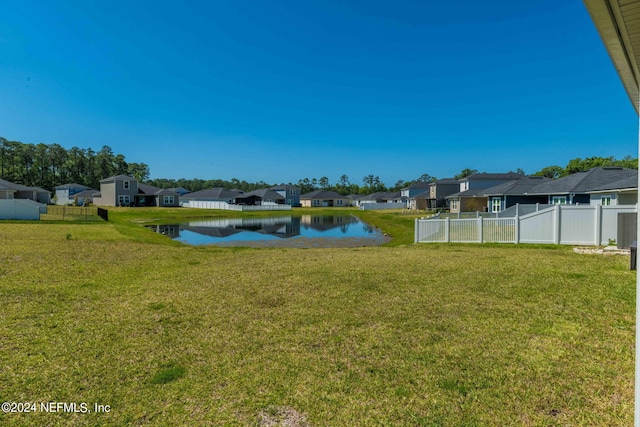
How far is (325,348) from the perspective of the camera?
4223 mm

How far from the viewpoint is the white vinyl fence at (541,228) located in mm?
12289

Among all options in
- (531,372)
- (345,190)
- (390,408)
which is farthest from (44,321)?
(345,190)

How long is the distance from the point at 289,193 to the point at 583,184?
64211 mm

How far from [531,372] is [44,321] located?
6656 mm

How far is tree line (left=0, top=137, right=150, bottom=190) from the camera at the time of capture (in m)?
78.9

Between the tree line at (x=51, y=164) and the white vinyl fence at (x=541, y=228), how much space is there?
92.5 meters

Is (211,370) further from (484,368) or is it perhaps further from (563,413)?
(563,413)

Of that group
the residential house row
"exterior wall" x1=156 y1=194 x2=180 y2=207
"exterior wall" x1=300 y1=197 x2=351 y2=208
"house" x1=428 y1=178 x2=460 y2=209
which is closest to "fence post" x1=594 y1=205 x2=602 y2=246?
the residential house row

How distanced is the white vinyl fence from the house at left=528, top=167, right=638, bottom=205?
10.7 metres

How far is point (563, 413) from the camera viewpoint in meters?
2.89

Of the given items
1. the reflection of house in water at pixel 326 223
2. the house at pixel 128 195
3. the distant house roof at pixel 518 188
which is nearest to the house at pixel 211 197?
the house at pixel 128 195

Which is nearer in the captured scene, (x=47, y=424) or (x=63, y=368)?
(x=47, y=424)

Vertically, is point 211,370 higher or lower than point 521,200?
lower

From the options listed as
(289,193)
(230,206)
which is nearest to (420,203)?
(289,193)
